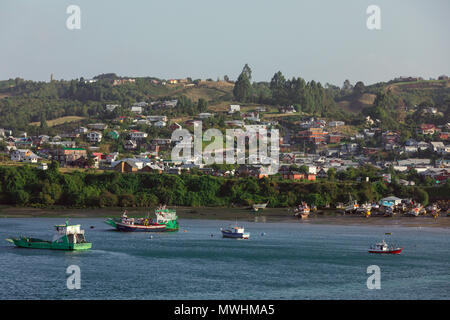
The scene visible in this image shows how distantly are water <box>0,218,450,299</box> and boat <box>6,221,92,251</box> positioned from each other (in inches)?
33.9

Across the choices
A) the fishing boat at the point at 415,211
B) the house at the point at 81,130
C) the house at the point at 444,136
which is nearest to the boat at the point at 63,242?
the fishing boat at the point at 415,211

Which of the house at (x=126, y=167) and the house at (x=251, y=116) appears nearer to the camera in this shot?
the house at (x=126, y=167)

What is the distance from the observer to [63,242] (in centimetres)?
5412

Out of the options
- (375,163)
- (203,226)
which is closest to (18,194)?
(203,226)

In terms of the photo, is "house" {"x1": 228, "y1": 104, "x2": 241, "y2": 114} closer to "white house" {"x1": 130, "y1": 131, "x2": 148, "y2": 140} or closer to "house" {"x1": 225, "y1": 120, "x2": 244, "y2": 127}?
"house" {"x1": 225, "y1": 120, "x2": 244, "y2": 127}

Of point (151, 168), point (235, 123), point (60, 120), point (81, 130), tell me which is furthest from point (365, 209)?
point (60, 120)

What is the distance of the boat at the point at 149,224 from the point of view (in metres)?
68.6

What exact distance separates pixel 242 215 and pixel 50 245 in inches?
1218

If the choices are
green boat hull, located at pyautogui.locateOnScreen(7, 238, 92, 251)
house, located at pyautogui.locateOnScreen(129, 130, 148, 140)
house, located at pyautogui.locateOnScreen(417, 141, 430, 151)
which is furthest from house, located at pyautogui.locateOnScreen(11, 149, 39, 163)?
house, located at pyautogui.locateOnScreen(417, 141, 430, 151)

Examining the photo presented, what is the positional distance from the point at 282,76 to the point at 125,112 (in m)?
54.2

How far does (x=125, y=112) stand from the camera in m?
156

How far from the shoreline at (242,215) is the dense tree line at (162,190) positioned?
2.27 metres

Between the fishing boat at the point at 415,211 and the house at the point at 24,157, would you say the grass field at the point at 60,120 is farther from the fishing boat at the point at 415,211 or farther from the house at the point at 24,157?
the fishing boat at the point at 415,211
